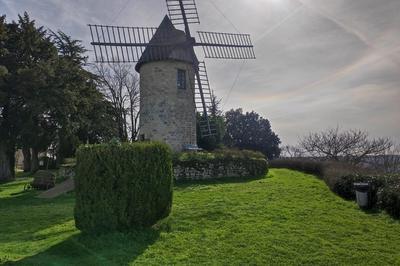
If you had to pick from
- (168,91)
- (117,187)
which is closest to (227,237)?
(117,187)

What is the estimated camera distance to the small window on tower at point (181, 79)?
69.0ft

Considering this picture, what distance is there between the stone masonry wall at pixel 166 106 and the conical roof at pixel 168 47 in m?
0.32

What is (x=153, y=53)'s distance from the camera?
2066cm

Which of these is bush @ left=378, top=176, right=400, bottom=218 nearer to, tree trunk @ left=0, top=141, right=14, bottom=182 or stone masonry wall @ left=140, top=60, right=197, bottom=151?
stone masonry wall @ left=140, top=60, right=197, bottom=151

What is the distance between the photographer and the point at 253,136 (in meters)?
39.8

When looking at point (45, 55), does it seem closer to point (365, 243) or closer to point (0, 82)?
point (0, 82)

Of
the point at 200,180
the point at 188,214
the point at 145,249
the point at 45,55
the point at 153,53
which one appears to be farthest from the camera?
the point at 45,55

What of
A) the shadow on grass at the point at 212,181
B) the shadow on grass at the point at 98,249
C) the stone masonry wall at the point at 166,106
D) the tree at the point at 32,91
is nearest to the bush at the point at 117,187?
the shadow on grass at the point at 98,249

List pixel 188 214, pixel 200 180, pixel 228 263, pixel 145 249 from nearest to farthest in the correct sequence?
pixel 228 263
pixel 145 249
pixel 188 214
pixel 200 180

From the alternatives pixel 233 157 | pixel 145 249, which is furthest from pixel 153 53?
pixel 145 249

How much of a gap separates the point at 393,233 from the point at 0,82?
2023 cm

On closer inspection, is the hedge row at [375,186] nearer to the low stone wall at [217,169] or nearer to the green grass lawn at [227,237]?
the green grass lawn at [227,237]

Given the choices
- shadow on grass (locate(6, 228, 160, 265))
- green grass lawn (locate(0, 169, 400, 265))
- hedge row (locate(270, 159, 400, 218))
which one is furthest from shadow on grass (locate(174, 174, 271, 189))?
shadow on grass (locate(6, 228, 160, 265))

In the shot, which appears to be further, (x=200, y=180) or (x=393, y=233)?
(x=200, y=180)
